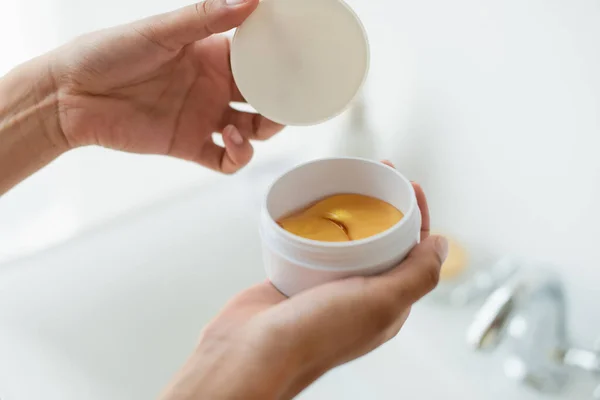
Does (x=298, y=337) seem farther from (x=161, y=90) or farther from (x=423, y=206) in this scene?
(x=161, y=90)

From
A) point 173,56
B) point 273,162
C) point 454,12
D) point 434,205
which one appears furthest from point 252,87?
point 273,162

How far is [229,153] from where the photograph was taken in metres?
0.76

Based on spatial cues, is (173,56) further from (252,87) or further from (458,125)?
(458,125)

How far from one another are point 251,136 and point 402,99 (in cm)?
28

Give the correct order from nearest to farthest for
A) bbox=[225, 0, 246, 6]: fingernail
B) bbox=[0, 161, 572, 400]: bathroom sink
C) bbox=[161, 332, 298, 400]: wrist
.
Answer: bbox=[161, 332, 298, 400]: wrist → bbox=[225, 0, 246, 6]: fingernail → bbox=[0, 161, 572, 400]: bathroom sink

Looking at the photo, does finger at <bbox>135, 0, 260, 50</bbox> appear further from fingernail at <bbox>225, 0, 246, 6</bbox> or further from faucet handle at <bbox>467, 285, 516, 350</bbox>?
faucet handle at <bbox>467, 285, 516, 350</bbox>

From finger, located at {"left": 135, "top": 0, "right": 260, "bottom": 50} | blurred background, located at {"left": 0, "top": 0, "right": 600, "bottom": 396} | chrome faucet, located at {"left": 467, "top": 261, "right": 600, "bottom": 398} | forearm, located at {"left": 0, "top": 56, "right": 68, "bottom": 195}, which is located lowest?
chrome faucet, located at {"left": 467, "top": 261, "right": 600, "bottom": 398}

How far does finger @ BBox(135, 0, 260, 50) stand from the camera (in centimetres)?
58

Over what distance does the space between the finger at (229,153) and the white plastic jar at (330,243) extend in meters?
0.18

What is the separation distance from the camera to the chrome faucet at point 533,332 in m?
0.74

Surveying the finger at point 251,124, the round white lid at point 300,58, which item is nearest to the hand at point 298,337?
the round white lid at point 300,58

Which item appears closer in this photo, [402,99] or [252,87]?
[252,87]

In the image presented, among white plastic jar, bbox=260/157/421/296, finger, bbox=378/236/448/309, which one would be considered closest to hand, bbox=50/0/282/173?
white plastic jar, bbox=260/157/421/296

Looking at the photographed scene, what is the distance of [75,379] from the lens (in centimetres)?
84
